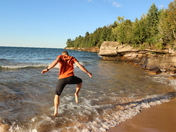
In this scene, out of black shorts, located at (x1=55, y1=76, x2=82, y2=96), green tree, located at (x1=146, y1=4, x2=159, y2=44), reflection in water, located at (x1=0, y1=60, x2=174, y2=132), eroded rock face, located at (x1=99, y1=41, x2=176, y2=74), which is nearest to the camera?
reflection in water, located at (x1=0, y1=60, x2=174, y2=132)

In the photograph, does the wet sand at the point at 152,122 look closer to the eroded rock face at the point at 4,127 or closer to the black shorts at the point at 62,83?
the black shorts at the point at 62,83

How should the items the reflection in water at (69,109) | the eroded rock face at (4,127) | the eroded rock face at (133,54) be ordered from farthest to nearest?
the eroded rock face at (133,54) → the reflection in water at (69,109) → the eroded rock face at (4,127)

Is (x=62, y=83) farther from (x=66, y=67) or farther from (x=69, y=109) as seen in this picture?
(x=69, y=109)

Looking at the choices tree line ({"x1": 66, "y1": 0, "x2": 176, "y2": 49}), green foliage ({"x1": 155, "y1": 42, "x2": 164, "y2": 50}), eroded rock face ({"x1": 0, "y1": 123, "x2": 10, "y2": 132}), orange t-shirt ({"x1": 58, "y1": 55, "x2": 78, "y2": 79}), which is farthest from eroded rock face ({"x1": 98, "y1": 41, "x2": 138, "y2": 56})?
eroded rock face ({"x1": 0, "y1": 123, "x2": 10, "y2": 132})

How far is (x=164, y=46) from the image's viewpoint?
27078 millimetres

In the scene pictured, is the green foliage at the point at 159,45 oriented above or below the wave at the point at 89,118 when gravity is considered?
above

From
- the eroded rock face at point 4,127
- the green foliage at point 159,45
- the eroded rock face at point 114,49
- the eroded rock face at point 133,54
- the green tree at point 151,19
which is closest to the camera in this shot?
the eroded rock face at point 4,127

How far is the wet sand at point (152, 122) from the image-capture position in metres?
4.42

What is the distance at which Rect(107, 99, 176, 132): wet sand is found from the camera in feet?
14.5

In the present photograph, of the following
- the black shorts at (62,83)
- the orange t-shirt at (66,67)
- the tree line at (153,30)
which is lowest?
the black shorts at (62,83)

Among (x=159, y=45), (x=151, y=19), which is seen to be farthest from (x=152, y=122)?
(x=151, y=19)

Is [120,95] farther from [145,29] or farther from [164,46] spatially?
[145,29]

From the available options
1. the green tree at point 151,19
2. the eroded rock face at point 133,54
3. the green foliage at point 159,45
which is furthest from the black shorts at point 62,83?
the green tree at point 151,19

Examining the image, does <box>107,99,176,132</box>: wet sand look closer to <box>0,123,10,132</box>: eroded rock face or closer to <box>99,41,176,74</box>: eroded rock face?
<box>0,123,10,132</box>: eroded rock face
